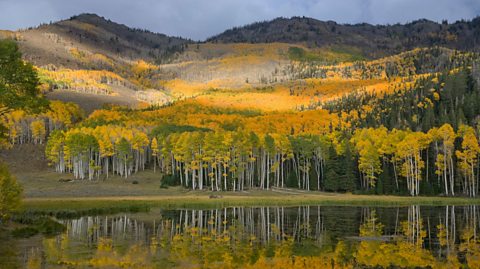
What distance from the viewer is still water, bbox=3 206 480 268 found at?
2734 cm

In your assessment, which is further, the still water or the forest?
the forest

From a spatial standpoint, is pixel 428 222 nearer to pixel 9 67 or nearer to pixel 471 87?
pixel 9 67

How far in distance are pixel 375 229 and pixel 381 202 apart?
125 ft

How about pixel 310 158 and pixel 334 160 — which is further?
pixel 310 158

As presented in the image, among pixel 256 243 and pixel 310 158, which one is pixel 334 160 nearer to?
pixel 310 158

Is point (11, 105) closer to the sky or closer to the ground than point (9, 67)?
closer to the ground

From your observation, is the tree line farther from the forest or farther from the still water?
the still water

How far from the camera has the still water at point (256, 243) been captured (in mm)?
27344

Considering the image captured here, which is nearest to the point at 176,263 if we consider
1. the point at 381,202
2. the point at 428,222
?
the point at 428,222

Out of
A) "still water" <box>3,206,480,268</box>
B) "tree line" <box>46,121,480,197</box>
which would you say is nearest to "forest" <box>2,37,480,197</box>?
"tree line" <box>46,121,480,197</box>

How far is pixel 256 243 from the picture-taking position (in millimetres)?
35156

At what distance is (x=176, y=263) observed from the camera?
87.7ft

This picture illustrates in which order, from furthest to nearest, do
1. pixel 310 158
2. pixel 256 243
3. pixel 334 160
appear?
pixel 310 158 → pixel 334 160 → pixel 256 243

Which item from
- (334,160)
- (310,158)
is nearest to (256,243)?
(334,160)
